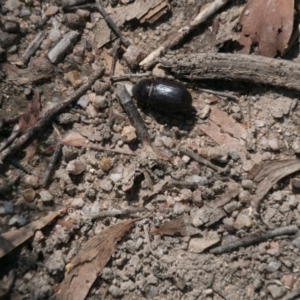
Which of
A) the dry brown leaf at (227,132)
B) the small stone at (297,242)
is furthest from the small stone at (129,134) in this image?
the small stone at (297,242)

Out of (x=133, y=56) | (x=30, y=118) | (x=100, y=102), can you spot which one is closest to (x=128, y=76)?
(x=133, y=56)

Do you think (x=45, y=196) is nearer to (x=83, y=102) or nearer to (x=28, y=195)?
(x=28, y=195)

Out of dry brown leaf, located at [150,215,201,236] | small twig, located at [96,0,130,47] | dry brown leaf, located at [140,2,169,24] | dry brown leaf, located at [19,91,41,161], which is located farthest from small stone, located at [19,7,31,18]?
dry brown leaf, located at [150,215,201,236]

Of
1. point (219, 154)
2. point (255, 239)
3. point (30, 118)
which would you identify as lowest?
point (255, 239)

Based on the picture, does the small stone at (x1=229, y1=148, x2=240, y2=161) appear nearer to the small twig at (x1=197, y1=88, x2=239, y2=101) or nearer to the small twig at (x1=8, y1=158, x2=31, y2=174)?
the small twig at (x1=197, y1=88, x2=239, y2=101)

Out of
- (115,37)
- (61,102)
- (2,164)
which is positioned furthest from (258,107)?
(2,164)

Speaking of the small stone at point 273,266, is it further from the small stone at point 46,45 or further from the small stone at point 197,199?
the small stone at point 46,45
